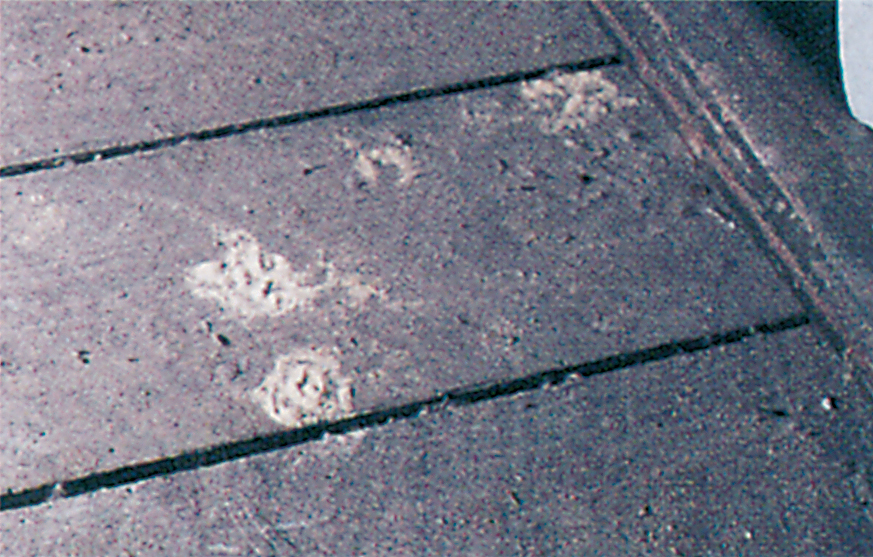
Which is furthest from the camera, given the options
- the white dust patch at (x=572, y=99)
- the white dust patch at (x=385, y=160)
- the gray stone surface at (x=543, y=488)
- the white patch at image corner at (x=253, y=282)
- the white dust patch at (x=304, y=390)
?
the white dust patch at (x=572, y=99)

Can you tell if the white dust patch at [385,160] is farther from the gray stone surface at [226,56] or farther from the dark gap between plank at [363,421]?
the dark gap between plank at [363,421]

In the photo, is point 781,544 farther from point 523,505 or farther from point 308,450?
point 308,450

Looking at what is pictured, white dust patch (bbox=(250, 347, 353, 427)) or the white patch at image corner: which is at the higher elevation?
the white patch at image corner

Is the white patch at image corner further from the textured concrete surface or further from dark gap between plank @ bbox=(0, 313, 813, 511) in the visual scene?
dark gap between plank @ bbox=(0, 313, 813, 511)

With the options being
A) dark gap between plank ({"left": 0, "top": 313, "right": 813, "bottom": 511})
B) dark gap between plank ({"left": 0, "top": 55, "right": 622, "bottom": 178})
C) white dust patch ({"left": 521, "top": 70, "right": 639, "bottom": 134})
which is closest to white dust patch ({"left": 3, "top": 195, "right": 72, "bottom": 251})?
dark gap between plank ({"left": 0, "top": 55, "right": 622, "bottom": 178})

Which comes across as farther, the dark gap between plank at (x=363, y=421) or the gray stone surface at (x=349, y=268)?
the gray stone surface at (x=349, y=268)

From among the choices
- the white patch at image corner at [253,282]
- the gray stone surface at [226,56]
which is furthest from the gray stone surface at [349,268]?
the gray stone surface at [226,56]
